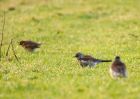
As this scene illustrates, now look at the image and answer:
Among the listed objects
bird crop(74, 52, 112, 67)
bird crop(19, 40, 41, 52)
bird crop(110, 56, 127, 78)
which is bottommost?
bird crop(19, 40, 41, 52)

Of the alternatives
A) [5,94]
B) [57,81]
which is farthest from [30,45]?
[5,94]

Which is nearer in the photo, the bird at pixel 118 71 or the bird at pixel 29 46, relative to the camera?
the bird at pixel 118 71

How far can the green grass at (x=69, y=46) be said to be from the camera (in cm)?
1392

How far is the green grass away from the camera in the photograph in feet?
45.7

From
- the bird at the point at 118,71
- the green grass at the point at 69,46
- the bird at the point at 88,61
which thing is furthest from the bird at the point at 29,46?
the bird at the point at 118,71

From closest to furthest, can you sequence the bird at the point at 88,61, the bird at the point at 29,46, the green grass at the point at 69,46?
the green grass at the point at 69,46
the bird at the point at 88,61
the bird at the point at 29,46

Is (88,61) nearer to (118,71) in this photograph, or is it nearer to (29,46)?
(118,71)

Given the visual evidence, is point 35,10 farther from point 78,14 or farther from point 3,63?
point 3,63

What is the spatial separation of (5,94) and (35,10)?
28.1 metres

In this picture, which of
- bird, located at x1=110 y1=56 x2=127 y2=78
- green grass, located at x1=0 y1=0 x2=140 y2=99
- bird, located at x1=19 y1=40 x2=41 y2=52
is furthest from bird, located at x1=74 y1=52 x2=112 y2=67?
bird, located at x1=19 y1=40 x2=41 y2=52

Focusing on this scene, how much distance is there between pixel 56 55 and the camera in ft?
77.2

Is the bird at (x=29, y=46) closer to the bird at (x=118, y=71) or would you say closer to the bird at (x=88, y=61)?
the bird at (x=88, y=61)

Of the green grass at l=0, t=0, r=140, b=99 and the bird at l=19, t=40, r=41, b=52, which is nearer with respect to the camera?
the green grass at l=0, t=0, r=140, b=99

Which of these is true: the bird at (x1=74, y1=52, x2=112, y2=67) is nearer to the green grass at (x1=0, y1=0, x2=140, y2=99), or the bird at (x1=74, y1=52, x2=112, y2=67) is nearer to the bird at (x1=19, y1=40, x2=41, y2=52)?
the green grass at (x1=0, y1=0, x2=140, y2=99)
